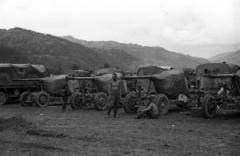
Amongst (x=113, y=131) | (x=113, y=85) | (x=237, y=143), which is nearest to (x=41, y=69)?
(x=113, y=85)

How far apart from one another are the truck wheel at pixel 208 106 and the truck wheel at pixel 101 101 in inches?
222

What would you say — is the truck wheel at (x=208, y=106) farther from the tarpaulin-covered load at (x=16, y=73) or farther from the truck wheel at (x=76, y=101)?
the tarpaulin-covered load at (x=16, y=73)

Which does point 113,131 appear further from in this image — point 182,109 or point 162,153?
point 182,109

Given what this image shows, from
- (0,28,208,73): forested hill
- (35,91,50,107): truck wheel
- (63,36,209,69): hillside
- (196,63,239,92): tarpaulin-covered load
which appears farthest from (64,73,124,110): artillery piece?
(63,36,209,69): hillside

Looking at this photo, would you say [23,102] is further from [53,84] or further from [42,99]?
[53,84]

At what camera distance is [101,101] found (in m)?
16.0

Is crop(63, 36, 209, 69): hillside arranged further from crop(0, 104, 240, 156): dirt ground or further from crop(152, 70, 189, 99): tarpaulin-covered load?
crop(0, 104, 240, 156): dirt ground

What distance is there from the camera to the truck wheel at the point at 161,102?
1302cm

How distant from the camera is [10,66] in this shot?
67.5 ft

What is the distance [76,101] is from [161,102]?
5.21 metres

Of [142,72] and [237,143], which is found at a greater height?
[142,72]

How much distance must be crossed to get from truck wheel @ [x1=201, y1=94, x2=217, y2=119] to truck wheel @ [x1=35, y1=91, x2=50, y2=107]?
941 centimetres

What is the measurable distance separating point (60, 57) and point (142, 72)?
159 feet

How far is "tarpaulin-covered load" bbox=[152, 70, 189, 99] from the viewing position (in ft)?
46.0
